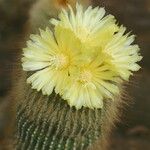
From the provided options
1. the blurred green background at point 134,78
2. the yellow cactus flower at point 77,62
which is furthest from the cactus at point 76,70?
the blurred green background at point 134,78

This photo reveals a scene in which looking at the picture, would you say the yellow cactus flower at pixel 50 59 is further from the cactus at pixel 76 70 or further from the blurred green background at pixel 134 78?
the blurred green background at pixel 134 78

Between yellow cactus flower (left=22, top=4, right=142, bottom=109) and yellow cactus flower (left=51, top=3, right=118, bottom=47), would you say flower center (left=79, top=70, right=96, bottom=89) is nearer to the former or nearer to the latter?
yellow cactus flower (left=22, top=4, right=142, bottom=109)

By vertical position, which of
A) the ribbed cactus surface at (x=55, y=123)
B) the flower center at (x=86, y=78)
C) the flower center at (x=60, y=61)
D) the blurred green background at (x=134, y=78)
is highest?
the blurred green background at (x=134, y=78)

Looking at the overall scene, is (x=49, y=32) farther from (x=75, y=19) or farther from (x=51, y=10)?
(x=51, y=10)

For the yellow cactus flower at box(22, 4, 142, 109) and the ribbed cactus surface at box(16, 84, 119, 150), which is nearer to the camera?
the yellow cactus flower at box(22, 4, 142, 109)

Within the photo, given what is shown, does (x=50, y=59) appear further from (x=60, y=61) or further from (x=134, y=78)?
(x=134, y=78)

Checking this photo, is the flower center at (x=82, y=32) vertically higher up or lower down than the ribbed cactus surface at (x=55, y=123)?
higher up

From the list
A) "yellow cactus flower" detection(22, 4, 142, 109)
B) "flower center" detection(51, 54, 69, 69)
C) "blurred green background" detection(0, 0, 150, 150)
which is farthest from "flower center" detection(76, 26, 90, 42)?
"blurred green background" detection(0, 0, 150, 150)

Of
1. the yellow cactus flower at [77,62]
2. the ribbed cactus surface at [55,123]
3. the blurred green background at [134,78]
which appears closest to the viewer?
the yellow cactus flower at [77,62]
